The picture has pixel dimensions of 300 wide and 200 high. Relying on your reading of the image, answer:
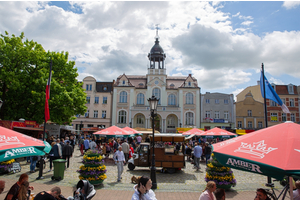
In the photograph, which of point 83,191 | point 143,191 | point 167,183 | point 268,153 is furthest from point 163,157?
point 268,153

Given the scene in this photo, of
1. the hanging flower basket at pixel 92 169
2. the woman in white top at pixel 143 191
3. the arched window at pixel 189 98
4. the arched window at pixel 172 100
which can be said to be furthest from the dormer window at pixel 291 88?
the woman in white top at pixel 143 191

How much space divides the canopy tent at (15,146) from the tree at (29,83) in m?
15.0

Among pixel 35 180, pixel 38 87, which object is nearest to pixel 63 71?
pixel 38 87

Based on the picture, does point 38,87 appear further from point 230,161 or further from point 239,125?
point 239,125

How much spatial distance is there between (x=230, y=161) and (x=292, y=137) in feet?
4.13

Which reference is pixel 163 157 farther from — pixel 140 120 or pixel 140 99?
pixel 140 99

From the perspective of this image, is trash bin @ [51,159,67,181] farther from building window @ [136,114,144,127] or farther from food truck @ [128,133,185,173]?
building window @ [136,114,144,127]

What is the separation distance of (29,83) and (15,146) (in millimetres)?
17208

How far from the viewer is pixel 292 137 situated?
4.17m

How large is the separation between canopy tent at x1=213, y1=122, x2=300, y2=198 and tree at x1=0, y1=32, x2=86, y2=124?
18.5 meters

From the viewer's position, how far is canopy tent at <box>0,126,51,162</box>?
4558mm

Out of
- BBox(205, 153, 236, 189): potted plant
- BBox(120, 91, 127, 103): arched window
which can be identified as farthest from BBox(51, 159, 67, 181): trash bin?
BBox(120, 91, 127, 103): arched window

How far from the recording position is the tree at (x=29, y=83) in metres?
19.1

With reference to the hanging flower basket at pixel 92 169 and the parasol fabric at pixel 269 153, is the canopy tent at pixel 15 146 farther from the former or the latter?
the parasol fabric at pixel 269 153
